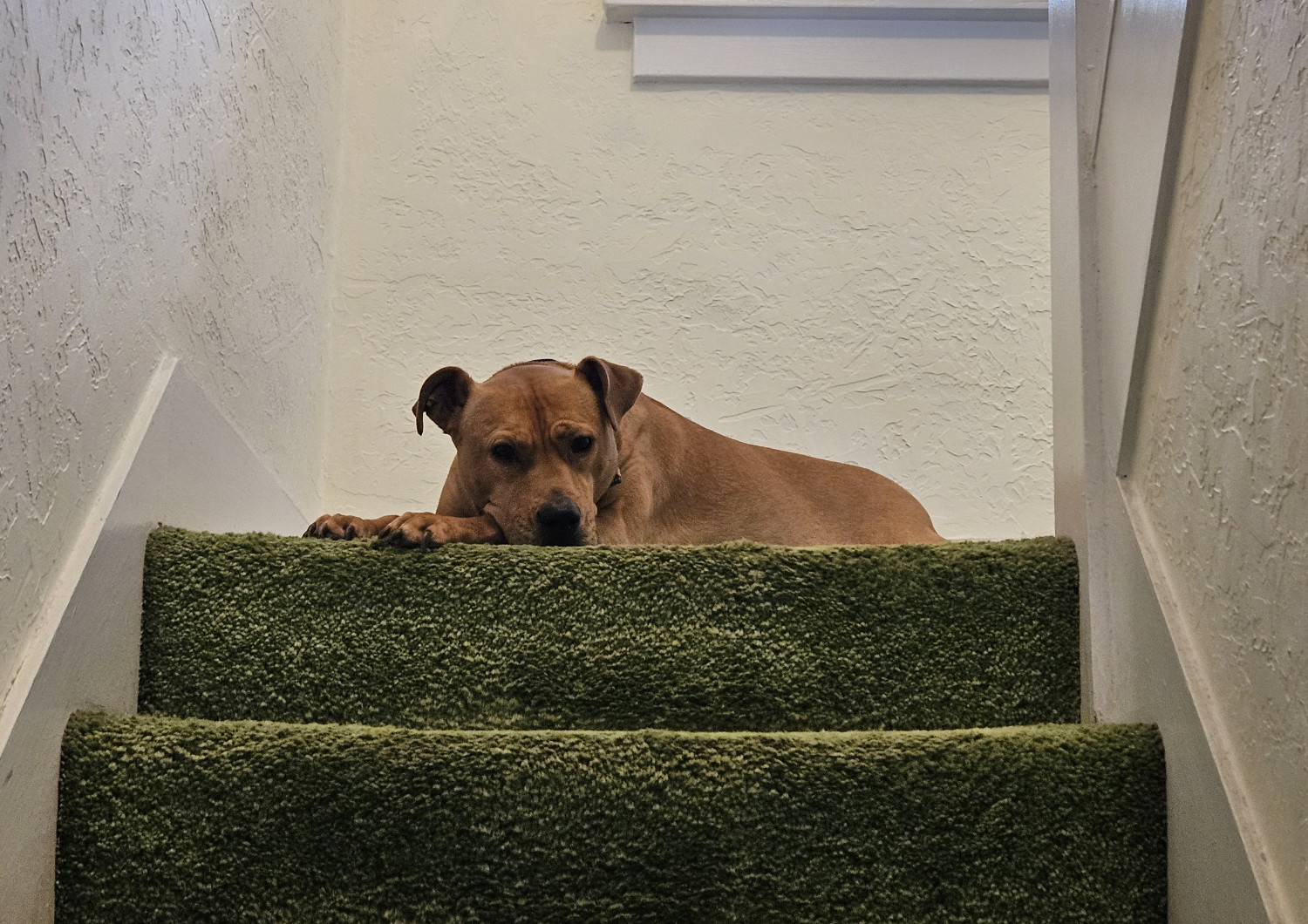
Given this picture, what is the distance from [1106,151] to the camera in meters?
1.55

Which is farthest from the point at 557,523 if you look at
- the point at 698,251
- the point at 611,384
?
the point at 698,251

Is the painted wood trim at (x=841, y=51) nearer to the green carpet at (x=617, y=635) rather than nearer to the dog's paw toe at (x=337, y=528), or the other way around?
the dog's paw toe at (x=337, y=528)

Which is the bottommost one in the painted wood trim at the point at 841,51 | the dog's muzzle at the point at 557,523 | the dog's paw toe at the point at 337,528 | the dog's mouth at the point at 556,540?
the dog's paw toe at the point at 337,528

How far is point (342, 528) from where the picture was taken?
1902 millimetres

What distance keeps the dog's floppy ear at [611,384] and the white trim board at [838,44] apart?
1.37 metres

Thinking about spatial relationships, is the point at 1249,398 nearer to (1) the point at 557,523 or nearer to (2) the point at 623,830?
(2) the point at 623,830

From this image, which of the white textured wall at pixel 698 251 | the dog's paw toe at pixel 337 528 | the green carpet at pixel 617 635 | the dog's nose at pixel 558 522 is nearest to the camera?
the green carpet at pixel 617 635

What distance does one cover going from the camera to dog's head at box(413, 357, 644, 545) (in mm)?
2119

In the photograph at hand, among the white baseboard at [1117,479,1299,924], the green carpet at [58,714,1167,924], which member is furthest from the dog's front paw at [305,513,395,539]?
the white baseboard at [1117,479,1299,924]

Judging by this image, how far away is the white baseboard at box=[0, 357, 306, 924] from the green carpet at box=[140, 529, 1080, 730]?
0.24ft

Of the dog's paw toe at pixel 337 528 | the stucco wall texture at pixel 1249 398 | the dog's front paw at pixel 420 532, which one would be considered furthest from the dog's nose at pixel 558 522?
the stucco wall texture at pixel 1249 398

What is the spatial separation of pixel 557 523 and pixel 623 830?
943 mm

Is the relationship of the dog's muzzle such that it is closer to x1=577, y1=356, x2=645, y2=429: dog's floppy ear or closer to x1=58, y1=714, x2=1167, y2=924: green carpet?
x1=577, y1=356, x2=645, y2=429: dog's floppy ear

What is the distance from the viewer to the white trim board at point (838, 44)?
3.40 m
